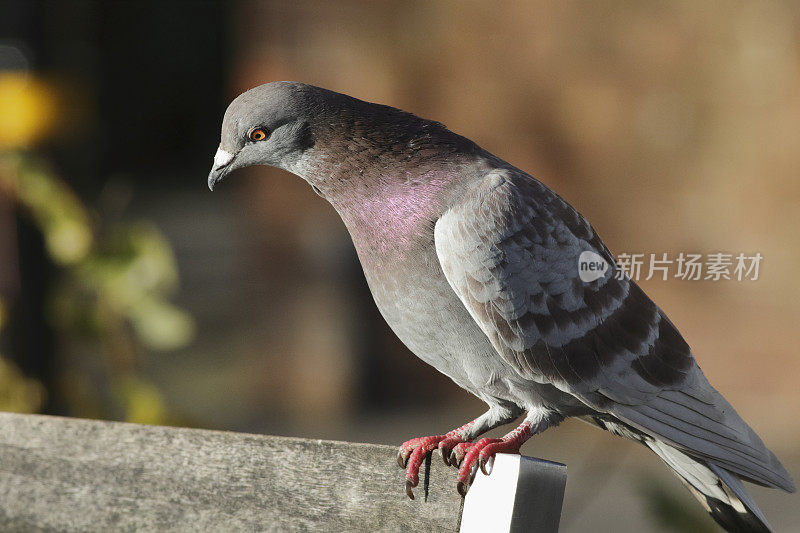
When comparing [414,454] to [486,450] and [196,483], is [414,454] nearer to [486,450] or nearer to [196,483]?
[486,450]

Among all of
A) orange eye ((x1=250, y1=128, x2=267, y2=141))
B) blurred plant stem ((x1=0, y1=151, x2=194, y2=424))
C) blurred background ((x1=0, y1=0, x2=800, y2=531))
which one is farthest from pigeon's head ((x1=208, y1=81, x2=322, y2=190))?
blurred background ((x1=0, y1=0, x2=800, y2=531))

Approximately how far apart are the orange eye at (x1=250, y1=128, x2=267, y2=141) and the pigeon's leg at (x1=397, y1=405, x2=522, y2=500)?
56cm

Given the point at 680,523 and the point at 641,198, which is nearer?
the point at 680,523

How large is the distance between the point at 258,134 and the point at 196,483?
2.01 ft

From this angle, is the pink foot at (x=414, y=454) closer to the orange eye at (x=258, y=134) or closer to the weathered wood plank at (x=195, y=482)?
the weathered wood plank at (x=195, y=482)

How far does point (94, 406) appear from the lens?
2.38 metres

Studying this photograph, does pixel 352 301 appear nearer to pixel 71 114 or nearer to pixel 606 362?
pixel 71 114

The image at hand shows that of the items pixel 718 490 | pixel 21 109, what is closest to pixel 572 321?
pixel 718 490

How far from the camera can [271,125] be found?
137 cm

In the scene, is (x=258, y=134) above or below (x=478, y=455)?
above

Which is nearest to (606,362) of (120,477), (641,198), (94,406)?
(120,477)

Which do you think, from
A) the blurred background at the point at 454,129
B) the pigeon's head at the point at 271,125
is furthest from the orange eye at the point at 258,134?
the blurred background at the point at 454,129

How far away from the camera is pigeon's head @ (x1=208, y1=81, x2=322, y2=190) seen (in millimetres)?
1358

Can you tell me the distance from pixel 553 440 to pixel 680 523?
2.26m
